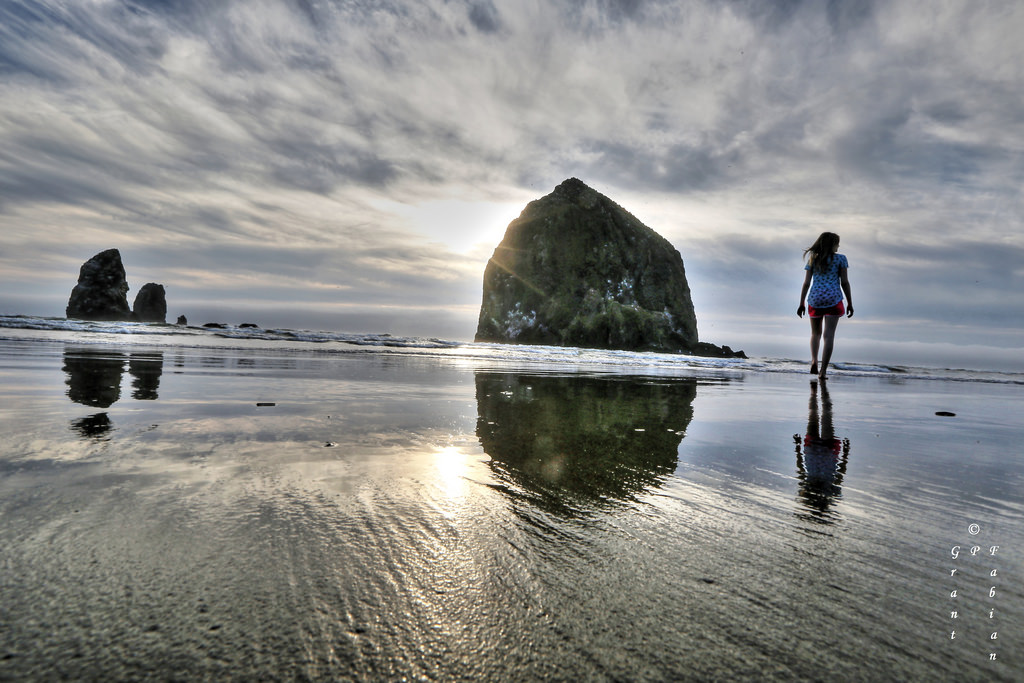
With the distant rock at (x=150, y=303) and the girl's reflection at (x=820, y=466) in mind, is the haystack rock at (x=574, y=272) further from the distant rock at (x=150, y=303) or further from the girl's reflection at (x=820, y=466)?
the girl's reflection at (x=820, y=466)

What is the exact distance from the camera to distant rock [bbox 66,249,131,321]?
83.6m

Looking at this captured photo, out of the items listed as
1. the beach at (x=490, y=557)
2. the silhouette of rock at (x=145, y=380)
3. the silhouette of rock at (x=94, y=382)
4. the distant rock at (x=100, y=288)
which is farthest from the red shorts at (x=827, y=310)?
the distant rock at (x=100, y=288)

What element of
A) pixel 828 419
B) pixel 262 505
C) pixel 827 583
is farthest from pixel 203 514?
pixel 828 419

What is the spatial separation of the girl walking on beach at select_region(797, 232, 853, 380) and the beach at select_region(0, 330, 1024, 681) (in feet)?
20.3

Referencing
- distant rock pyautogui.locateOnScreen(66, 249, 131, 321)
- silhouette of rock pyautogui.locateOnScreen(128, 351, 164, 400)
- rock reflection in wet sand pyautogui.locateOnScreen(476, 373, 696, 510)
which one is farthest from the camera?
distant rock pyautogui.locateOnScreen(66, 249, 131, 321)

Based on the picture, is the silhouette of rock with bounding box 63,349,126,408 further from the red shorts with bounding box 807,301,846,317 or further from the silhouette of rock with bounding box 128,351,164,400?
the red shorts with bounding box 807,301,846,317

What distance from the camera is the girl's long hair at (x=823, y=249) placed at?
28.0 ft

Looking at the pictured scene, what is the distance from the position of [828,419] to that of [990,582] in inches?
148

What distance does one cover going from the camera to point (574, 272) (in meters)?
88.1

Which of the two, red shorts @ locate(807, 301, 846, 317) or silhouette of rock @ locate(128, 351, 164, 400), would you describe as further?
red shorts @ locate(807, 301, 846, 317)

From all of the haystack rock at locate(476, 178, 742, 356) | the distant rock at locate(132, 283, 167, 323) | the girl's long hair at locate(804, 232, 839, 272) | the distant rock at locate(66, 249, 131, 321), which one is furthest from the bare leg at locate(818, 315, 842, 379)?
the distant rock at locate(132, 283, 167, 323)

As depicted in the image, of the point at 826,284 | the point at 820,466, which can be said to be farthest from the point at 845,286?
the point at 820,466

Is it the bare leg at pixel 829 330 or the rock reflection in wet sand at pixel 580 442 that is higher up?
the bare leg at pixel 829 330

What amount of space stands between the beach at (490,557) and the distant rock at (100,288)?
4158 inches
